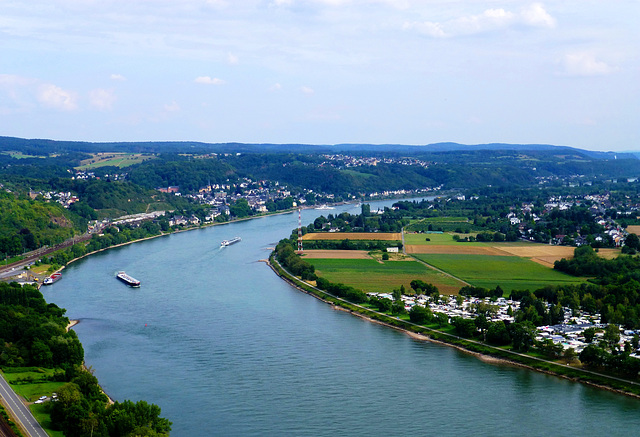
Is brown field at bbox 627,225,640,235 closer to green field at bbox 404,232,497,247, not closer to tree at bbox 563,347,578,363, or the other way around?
green field at bbox 404,232,497,247

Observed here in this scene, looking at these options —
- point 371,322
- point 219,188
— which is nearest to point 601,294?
point 371,322

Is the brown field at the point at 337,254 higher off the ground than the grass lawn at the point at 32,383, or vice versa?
the brown field at the point at 337,254

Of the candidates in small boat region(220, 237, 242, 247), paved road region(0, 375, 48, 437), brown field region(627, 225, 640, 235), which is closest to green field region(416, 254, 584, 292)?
brown field region(627, 225, 640, 235)

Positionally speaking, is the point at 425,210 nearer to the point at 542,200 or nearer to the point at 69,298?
the point at 542,200

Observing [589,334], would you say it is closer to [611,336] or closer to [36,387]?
[611,336]

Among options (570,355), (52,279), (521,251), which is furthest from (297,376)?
(521,251)

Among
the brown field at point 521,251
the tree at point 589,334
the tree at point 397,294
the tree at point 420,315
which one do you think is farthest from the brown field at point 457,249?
the tree at point 589,334

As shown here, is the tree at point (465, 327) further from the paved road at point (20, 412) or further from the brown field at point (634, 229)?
the brown field at point (634, 229)
